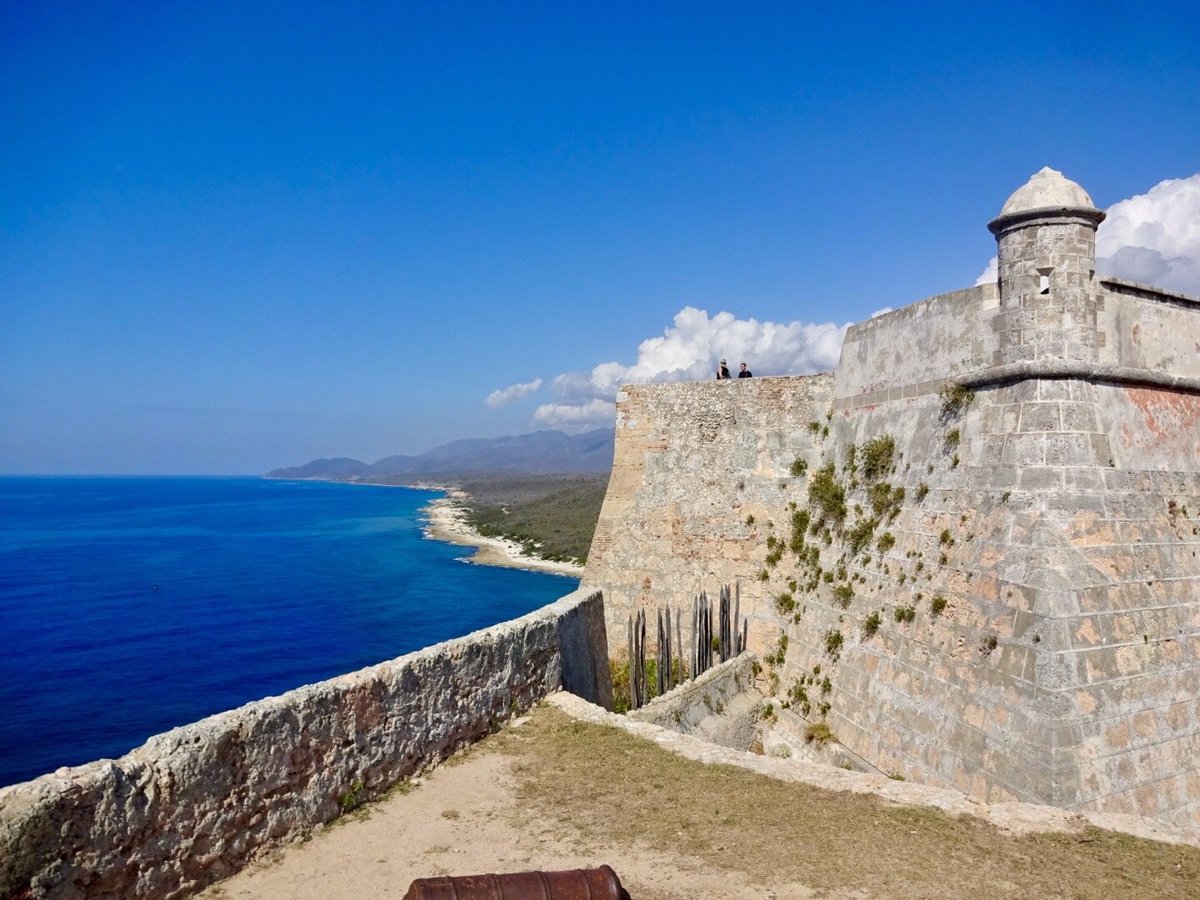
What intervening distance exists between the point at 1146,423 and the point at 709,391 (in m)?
7.58

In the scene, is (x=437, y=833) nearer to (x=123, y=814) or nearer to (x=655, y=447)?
(x=123, y=814)

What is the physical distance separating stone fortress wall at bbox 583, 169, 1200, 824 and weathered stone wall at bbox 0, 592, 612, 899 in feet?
16.0

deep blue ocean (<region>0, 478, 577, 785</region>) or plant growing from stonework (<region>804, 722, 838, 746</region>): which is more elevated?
plant growing from stonework (<region>804, 722, 838, 746</region>)

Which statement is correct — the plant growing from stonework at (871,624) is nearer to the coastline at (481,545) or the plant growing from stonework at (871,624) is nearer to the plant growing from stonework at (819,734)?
the plant growing from stonework at (819,734)

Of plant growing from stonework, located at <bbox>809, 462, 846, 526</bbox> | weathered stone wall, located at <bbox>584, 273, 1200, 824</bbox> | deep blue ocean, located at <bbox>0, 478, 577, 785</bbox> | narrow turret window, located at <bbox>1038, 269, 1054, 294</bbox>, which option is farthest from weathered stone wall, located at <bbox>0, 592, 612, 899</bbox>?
deep blue ocean, located at <bbox>0, 478, 577, 785</bbox>

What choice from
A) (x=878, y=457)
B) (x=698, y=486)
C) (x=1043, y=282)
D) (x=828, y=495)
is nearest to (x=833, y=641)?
(x=828, y=495)

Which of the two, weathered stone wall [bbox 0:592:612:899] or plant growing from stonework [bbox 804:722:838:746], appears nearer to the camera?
weathered stone wall [bbox 0:592:612:899]

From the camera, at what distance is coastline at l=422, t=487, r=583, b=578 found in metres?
69.8

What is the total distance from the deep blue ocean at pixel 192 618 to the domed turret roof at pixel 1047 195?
30.2 meters

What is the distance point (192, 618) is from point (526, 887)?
52.6m

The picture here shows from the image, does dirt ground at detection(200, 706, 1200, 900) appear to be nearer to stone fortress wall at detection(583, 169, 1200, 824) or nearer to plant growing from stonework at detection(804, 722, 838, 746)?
stone fortress wall at detection(583, 169, 1200, 824)

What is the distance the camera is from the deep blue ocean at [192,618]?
109ft

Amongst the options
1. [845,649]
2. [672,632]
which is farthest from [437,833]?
[672,632]

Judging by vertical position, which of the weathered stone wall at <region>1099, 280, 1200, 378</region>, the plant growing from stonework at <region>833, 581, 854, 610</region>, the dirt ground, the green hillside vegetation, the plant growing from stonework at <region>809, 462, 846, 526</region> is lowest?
the green hillside vegetation
